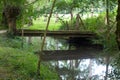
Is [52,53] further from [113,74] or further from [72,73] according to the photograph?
[113,74]

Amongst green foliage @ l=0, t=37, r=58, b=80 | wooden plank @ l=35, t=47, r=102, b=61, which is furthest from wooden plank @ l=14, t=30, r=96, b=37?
green foliage @ l=0, t=37, r=58, b=80

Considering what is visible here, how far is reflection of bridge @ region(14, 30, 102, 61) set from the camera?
2440 centimetres

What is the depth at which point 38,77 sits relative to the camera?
39.9ft

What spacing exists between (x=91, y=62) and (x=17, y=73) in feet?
34.2

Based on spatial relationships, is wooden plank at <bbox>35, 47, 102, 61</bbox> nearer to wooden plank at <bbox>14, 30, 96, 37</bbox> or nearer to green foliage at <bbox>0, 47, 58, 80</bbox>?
wooden plank at <bbox>14, 30, 96, 37</bbox>

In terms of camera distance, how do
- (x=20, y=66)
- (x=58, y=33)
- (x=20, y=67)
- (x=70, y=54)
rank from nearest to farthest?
(x=20, y=67) → (x=20, y=66) → (x=70, y=54) → (x=58, y=33)

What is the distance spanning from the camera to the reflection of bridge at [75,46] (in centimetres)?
2440

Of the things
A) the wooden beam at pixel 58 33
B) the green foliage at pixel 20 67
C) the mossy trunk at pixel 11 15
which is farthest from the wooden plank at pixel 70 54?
the green foliage at pixel 20 67

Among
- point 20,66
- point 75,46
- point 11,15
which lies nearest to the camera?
point 20,66

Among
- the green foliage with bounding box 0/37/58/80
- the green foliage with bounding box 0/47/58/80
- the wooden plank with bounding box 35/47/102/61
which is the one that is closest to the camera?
the green foliage with bounding box 0/37/58/80

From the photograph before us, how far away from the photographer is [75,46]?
99.7 ft

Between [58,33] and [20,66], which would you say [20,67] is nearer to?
[20,66]

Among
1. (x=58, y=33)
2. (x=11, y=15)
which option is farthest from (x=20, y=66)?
(x=58, y=33)

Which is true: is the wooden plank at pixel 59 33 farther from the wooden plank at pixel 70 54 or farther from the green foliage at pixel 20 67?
the green foliage at pixel 20 67
